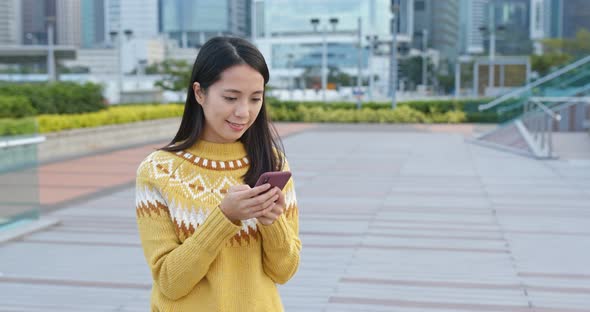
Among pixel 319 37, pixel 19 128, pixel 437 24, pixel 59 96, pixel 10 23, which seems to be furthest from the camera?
pixel 437 24

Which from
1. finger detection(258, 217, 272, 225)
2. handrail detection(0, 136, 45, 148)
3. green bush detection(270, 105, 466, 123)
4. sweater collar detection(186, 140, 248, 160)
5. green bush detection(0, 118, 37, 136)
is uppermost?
sweater collar detection(186, 140, 248, 160)

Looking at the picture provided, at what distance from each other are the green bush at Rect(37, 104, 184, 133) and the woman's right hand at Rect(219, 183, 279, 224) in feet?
44.4

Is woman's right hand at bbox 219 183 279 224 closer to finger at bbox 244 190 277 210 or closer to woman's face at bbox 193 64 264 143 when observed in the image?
finger at bbox 244 190 277 210

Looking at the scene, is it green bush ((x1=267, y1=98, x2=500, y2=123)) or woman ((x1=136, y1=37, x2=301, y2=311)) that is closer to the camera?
woman ((x1=136, y1=37, x2=301, y2=311))

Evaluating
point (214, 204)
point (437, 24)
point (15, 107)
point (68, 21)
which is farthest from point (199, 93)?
point (437, 24)

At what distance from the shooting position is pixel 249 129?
2137mm

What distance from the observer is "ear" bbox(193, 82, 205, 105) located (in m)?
2.04

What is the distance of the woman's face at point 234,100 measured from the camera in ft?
6.47

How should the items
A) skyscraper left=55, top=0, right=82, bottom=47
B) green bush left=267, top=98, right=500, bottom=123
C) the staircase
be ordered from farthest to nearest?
skyscraper left=55, top=0, right=82, bottom=47 < green bush left=267, top=98, right=500, bottom=123 < the staircase

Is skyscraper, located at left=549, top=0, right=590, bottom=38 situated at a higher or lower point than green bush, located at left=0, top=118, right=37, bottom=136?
higher

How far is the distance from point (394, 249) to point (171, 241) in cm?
517

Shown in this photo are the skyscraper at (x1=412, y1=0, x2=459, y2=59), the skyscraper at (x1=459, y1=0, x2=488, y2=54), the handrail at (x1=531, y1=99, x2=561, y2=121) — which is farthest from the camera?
the skyscraper at (x1=459, y1=0, x2=488, y2=54)

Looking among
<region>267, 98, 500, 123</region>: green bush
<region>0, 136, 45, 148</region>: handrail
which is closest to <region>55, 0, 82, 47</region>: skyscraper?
<region>267, 98, 500, 123</region>: green bush

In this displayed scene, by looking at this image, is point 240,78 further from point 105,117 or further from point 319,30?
point 319,30
